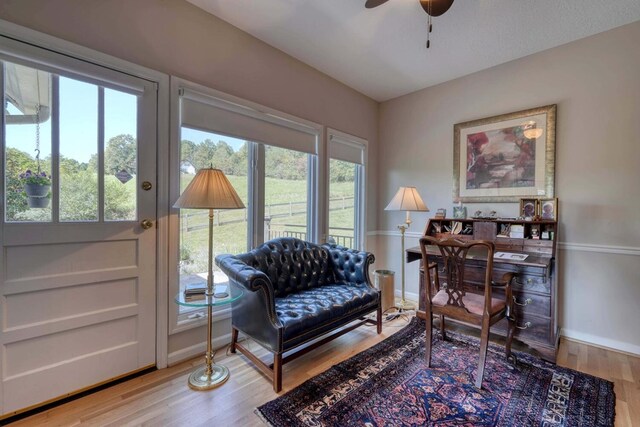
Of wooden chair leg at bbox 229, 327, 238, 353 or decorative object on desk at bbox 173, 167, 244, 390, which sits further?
wooden chair leg at bbox 229, 327, 238, 353

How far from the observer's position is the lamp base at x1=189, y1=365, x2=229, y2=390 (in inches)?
71.3

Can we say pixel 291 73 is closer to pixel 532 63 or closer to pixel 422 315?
pixel 532 63

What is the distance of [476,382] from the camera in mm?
1840

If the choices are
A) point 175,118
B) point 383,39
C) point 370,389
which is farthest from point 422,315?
point 175,118

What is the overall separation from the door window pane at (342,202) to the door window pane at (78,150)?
2226 mm

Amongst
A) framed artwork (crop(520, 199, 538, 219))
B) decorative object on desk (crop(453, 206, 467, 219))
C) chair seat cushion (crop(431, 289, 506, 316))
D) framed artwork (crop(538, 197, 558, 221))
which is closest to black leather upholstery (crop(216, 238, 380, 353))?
chair seat cushion (crop(431, 289, 506, 316))

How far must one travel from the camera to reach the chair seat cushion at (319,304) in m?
1.87

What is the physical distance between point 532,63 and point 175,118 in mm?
3319

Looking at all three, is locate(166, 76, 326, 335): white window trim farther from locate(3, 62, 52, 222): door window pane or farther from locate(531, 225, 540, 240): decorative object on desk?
locate(531, 225, 540, 240): decorative object on desk

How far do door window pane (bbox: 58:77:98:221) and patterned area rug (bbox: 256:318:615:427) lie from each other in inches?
64.8

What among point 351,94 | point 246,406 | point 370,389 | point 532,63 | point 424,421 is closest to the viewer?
point 424,421

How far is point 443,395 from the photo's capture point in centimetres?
175

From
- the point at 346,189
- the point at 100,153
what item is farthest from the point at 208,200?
the point at 346,189

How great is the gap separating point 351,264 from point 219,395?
57.1 inches
